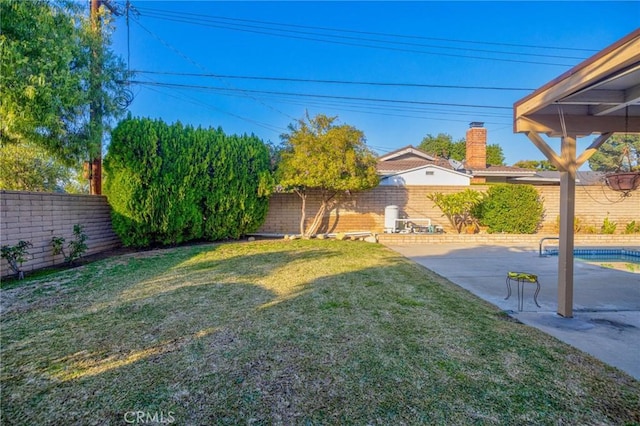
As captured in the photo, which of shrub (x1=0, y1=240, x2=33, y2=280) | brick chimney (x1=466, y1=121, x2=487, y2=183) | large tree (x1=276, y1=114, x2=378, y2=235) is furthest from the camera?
brick chimney (x1=466, y1=121, x2=487, y2=183)

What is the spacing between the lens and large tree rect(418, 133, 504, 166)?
134 ft

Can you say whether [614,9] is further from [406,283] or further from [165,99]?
[165,99]

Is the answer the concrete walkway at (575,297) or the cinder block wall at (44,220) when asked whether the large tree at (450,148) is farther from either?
the cinder block wall at (44,220)

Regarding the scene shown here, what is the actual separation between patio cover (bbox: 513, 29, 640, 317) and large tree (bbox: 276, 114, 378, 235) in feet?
20.9

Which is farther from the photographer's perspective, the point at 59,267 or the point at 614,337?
the point at 59,267

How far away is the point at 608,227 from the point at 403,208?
25.5 ft

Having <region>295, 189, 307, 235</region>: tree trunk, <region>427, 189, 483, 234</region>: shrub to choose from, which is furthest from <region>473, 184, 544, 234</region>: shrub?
<region>295, 189, 307, 235</region>: tree trunk

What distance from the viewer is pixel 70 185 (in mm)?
13180

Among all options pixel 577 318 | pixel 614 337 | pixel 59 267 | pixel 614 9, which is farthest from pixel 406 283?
pixel 614 9

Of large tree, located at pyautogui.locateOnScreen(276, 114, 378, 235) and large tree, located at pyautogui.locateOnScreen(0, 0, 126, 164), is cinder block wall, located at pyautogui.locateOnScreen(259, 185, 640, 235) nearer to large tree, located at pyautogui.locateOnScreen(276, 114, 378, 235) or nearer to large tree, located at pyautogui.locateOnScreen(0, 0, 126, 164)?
large tree, located at pyautogui.locateOnScreen(276, 114, 378, 235)

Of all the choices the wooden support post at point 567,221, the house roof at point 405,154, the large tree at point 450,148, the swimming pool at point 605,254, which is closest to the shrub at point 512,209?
the swimming pool at point 605,254

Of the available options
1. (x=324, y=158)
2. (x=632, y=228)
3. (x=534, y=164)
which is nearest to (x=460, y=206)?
(x=324, y=158)

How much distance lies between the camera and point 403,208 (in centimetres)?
1312

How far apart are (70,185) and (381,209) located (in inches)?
493
